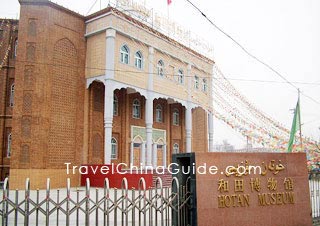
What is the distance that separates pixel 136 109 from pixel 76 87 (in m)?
5.11

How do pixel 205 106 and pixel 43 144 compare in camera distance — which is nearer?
pixel 43 144

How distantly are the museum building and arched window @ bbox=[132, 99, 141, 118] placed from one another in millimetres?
46

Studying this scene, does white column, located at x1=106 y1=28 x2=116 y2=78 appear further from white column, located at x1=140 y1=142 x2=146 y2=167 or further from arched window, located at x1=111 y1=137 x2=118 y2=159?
white column, located at x1=140 y1=142 x2=146 y2=167

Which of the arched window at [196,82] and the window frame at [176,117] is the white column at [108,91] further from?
the window frame at [176,117]

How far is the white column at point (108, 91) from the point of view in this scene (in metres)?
15.9

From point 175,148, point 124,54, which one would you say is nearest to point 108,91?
point 124,54

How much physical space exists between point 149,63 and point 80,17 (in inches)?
185

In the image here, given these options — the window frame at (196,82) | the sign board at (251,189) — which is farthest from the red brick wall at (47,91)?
the sign board at (251,189)

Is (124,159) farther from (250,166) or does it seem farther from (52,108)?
(250,166)

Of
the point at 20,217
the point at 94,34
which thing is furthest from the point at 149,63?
the point at 20,217

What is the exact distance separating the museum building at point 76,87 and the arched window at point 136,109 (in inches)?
1.8

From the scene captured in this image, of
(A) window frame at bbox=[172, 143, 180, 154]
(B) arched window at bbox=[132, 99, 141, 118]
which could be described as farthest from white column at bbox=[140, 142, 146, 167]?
(A) window frame at bbox=[172, 143, 180, 154]

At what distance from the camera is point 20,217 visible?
798 cm

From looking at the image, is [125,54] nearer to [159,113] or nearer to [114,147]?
[114,147]
